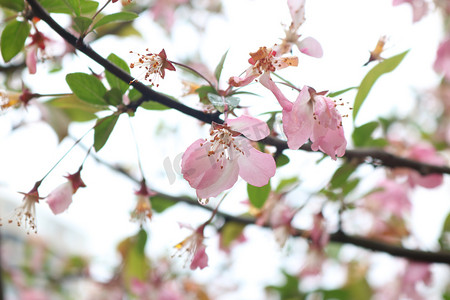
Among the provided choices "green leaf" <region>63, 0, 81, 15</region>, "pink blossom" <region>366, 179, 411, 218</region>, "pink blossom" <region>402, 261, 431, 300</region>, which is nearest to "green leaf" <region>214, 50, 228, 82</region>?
"green leaf" <region>63, 0, 81, 15</region>

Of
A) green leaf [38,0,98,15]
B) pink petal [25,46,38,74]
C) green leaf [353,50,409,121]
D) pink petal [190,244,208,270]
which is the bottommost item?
pink petal [190,244,208,270]

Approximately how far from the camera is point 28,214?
55 centimetres

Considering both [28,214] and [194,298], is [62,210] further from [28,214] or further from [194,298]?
[194,298]

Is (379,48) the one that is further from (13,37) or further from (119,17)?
(13,37)

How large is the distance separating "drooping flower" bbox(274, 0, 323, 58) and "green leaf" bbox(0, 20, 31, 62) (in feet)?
1.05

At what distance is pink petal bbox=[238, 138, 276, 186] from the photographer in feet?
1.46

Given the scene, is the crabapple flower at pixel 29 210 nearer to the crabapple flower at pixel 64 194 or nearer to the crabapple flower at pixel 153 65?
the crabapple flower at pixel 64 194

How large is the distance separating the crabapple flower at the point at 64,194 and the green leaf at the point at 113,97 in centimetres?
10

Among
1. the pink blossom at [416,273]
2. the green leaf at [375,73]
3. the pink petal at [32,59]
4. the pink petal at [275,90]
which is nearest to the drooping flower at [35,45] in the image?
the pink petal at [32,59]

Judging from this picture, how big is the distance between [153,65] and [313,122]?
182mm

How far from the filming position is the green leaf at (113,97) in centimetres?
50

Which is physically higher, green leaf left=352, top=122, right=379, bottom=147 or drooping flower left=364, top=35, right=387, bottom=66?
green leaf left=352, top=122, right=379, bottom=147

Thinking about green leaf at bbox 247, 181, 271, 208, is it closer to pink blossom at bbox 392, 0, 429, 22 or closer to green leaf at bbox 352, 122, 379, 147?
green leaf at bbox 352, 122, 379, 147

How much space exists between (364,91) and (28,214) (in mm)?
486
